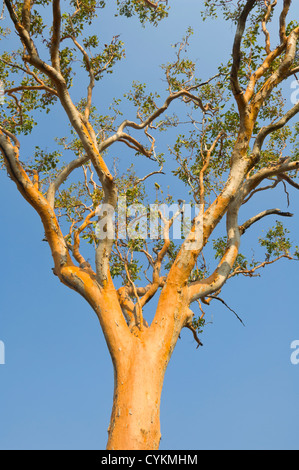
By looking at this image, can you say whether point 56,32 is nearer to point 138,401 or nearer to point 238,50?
point 238,50

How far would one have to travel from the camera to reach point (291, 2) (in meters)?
8.75

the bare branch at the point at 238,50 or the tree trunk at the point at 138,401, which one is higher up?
the bare branch at the point at 238,50

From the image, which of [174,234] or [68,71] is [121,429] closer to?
[174,234]

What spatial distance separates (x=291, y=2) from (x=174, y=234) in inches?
255

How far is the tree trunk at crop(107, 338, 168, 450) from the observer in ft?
16.8

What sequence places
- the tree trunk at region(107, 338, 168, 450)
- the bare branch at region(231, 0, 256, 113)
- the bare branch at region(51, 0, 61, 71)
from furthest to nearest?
the bare branch at region(231, 0, 256, 113) → the bare branch at region(51, 0, 61, 71) → the tree trunk at region(107, 338, 168, 450)

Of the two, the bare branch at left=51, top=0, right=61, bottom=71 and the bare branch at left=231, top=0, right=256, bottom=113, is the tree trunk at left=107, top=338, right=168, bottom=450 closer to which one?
the bare branch at left=231, top=0, right=256, bottom=113

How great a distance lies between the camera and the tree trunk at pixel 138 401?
5117mm

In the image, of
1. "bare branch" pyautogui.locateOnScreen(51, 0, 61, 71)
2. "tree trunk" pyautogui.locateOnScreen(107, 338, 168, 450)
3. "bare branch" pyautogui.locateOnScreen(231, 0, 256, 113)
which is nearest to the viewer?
"tree trunk" pyautogui.locateOnScreen(107, 338, 168, 450)

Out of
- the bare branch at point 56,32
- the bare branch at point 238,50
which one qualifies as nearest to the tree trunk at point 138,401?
the bare branch at point 238,50

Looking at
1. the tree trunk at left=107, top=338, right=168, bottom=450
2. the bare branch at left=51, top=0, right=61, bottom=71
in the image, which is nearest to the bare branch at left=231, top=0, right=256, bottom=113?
the bare branch at left=51, top=0, right=61, bottom=71

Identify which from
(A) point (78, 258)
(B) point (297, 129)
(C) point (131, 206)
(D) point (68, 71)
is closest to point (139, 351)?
(A) point (78, 258)

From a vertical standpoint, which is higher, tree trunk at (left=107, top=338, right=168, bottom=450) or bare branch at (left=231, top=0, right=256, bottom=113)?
bare branch at (left=231, top=0, right=256, bottom=113)

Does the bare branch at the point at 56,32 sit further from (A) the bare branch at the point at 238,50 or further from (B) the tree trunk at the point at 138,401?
(B) the tree trunk at the point at 138,401
